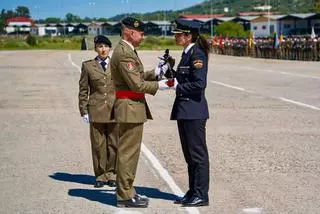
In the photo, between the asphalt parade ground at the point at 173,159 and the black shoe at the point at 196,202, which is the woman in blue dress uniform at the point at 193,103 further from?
the asphalt parade ground at the point at 173,159

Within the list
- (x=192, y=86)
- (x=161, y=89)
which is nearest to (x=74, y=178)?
(x=161, y=89)

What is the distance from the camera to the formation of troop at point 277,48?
1738 inches

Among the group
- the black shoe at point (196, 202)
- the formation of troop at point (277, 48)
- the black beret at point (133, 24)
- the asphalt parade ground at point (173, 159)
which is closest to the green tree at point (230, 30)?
the formation of troop at point (277, 48)

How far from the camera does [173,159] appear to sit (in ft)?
31.7

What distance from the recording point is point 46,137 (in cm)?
1212

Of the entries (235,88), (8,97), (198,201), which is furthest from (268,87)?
(198,201)

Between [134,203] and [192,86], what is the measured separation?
1317 millimetres

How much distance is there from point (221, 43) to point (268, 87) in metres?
40.5

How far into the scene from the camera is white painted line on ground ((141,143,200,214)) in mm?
6893

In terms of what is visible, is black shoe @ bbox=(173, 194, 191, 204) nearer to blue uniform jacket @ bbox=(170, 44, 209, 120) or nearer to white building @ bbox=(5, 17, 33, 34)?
blue uniform jacket @ bbox=(170, 44, 209, 120)

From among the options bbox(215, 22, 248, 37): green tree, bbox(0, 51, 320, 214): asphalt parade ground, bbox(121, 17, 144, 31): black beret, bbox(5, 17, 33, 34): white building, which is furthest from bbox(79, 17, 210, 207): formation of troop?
bbox(5, 17, 33, 34): white building

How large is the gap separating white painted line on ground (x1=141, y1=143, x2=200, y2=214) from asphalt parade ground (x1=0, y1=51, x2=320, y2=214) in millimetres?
12

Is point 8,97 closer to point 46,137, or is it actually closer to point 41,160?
point 46,137

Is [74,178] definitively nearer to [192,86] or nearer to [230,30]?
[192,86]
